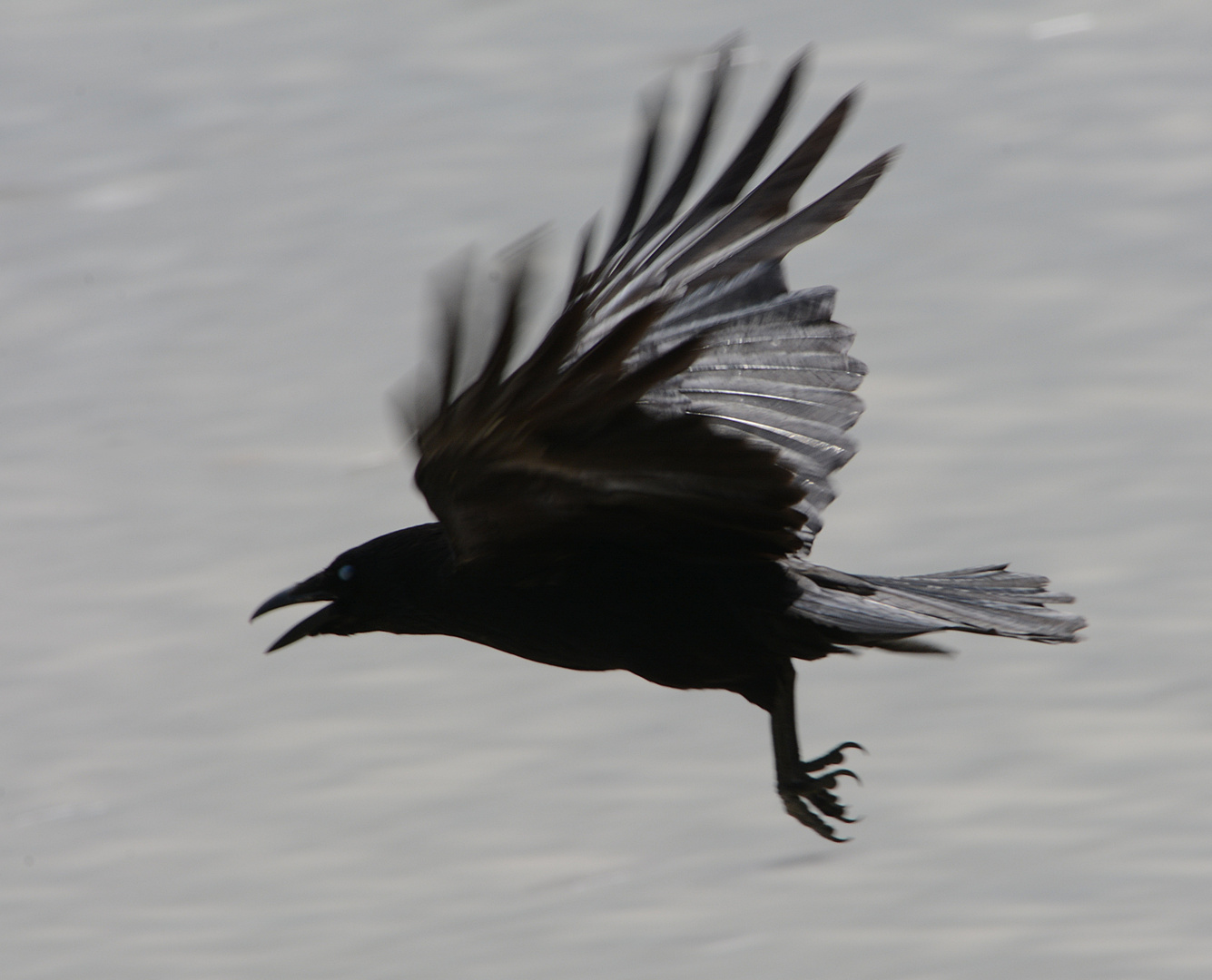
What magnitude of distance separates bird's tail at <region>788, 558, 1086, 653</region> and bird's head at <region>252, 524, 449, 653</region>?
0.67 meters

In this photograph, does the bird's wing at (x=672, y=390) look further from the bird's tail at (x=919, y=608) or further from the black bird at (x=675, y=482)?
the bird's tail at (x=919, y=608)

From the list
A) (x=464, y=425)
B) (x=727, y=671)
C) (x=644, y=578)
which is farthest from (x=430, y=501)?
(x=727, y=671)

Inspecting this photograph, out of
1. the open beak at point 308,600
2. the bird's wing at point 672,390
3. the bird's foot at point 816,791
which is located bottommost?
the bird's foot at point 816,791

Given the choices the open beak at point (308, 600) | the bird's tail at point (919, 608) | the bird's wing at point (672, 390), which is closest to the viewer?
the bird's wing at point (672, 390)

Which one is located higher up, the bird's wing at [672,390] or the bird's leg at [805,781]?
the bird's wing at [672,390]

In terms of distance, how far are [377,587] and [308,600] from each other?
0.18m

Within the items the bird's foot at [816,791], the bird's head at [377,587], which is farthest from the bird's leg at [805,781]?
the bird's head at [377,587]

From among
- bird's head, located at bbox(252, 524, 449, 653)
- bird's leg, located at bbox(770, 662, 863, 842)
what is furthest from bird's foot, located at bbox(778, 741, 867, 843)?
bird's head, located at bbox(252, 524, 449, 653)

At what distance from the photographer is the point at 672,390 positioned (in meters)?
3.77

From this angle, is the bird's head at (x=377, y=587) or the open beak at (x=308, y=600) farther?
the open beak at (x=308, y=600)

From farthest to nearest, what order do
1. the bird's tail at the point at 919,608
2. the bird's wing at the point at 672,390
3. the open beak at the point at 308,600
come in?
the open beak at the point at 308,600 < the bird's tail at the point at 919,608 < the bird's wing at the point at 672,390

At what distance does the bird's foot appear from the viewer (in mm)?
4066

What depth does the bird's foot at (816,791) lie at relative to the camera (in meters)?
4.07

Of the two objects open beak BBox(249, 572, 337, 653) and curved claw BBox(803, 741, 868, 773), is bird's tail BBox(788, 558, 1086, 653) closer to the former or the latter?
curved claw BBox(803, 741, 868, 773)
